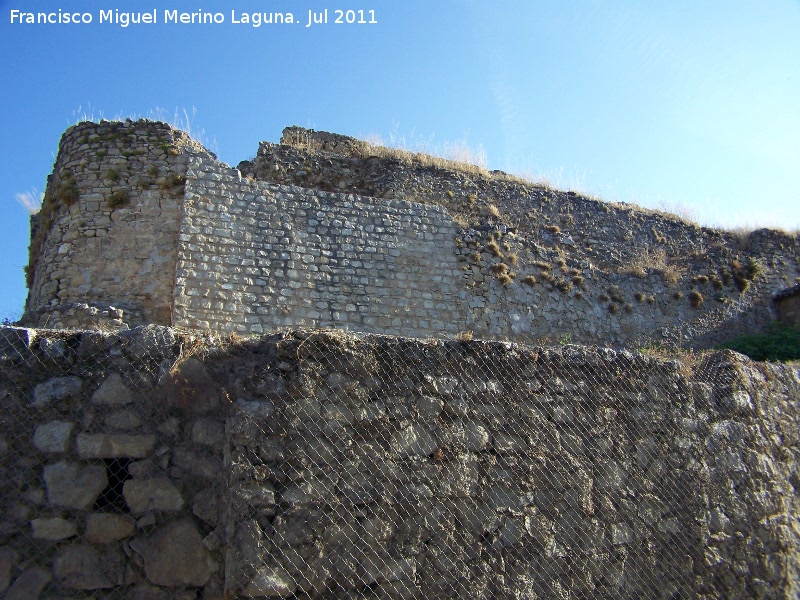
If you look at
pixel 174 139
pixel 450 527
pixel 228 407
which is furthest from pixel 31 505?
pixel 174 139

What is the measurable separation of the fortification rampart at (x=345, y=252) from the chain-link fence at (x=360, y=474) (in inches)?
252

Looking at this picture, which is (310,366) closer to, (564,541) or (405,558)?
(405,558)

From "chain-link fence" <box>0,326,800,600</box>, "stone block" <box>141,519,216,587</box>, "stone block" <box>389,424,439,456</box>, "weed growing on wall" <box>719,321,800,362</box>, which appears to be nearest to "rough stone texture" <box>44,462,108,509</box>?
"chain-link fence" <box>0,326,800,600</box>

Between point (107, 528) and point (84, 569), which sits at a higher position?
point (107, 528)

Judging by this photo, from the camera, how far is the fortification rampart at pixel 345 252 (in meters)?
11.0

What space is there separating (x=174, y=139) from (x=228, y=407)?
885cm

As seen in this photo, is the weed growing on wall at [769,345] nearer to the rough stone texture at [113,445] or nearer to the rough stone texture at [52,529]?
the rough stone texture at [113,445]

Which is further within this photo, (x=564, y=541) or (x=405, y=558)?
(x=564, y=541)

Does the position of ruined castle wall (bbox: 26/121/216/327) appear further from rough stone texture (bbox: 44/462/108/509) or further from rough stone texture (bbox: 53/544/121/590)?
rough stone texture (bbox: 53/544/121/590)

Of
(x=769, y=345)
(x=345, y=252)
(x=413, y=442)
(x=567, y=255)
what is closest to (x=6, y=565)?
(x=413, y=442)

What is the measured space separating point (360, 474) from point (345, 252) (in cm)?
808

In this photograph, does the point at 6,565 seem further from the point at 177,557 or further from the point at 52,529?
the point at 177,557

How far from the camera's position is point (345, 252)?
39.8 feet

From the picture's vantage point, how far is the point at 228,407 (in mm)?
4160
